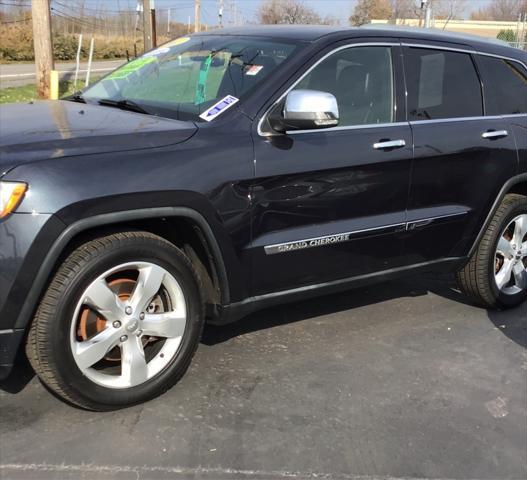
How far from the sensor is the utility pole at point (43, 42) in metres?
14.9

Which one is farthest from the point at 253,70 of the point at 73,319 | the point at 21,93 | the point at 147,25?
the point at 21,93

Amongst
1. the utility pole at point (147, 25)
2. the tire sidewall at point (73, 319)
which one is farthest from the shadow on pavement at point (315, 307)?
the utility pole at point (147, 25)

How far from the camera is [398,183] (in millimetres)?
3623

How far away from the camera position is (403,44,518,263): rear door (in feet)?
12.4

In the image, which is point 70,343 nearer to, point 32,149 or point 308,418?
point 32,149

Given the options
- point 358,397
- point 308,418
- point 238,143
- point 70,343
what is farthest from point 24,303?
point 358,397

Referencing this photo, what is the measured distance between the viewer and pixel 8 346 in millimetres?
2582

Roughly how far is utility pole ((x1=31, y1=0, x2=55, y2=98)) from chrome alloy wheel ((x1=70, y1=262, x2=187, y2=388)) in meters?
13.8

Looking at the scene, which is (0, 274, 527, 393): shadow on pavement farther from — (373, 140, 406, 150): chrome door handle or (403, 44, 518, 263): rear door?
(373, 140, 406, 150): chrome door handle

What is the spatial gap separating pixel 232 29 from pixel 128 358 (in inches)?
90.3

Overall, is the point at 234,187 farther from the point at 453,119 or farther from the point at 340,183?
the point at 453,119

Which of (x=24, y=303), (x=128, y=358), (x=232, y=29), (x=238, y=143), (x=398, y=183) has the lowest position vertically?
(x=128, y=358)

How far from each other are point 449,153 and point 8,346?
107 inches

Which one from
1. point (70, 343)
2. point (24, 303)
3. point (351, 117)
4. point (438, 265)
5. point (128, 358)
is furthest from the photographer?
point (438, 265)
